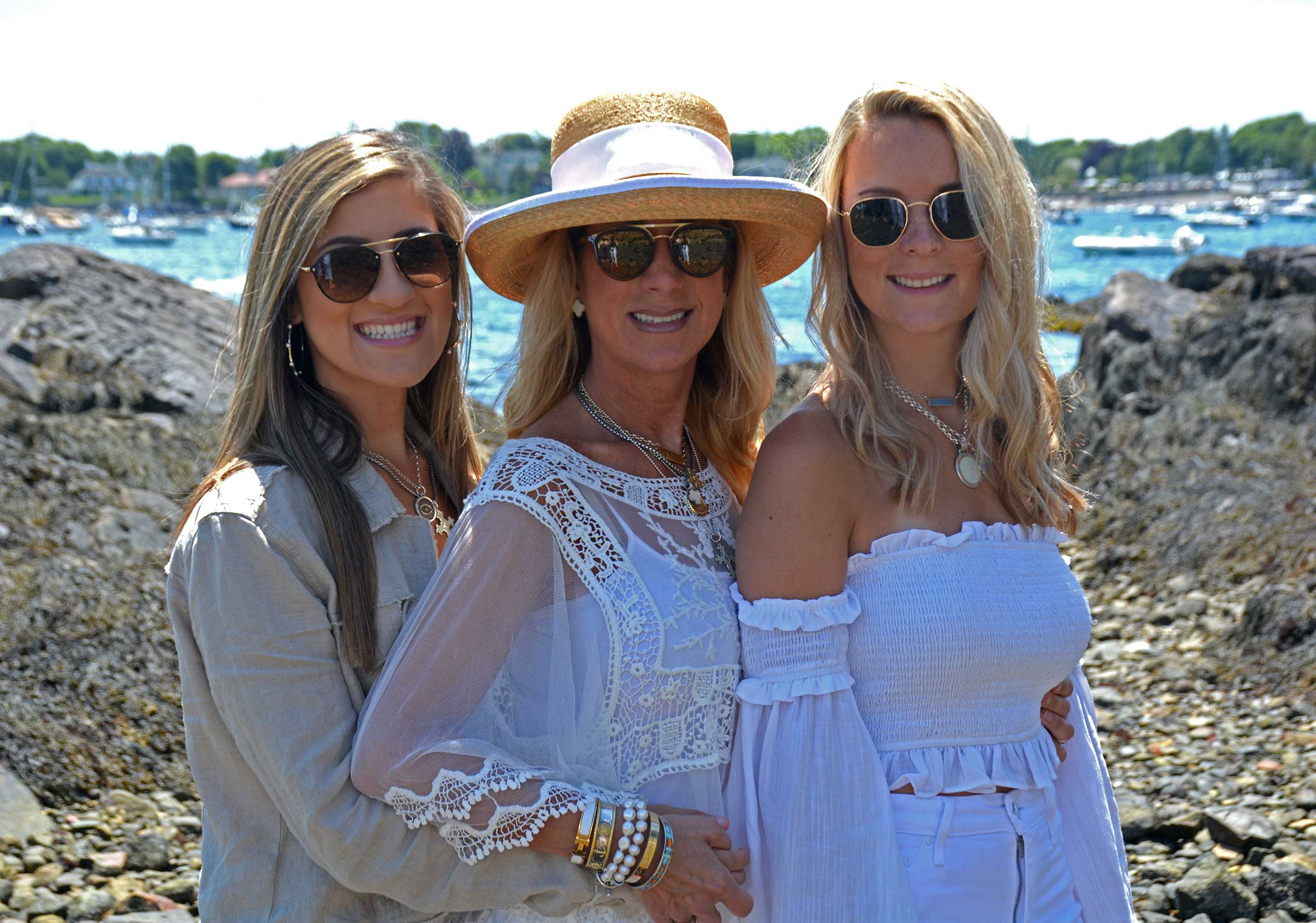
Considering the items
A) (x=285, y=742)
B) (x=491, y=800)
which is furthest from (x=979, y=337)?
(x=285, y=742)

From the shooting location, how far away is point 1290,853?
473cm

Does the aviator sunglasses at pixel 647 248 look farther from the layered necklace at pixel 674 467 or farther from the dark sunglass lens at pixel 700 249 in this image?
the layered necklace at pixel 674 467

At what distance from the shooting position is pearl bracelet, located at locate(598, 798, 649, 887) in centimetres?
238

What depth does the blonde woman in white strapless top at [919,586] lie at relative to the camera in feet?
8.33

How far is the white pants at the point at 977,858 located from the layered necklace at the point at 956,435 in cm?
73

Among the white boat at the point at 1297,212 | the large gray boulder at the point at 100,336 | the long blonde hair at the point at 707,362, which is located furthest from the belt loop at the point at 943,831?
the white boat at the point at 1297,212

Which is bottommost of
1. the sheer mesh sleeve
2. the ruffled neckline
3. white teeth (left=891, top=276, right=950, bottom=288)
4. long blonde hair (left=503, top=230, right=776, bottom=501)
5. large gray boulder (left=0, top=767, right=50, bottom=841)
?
large gray boulder (left=0, top=767, right=50, bottom=841)

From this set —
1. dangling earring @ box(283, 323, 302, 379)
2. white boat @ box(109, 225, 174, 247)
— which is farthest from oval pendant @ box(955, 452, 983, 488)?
white boat @ box(109, 225, 174, 247)

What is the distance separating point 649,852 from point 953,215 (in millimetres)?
1589

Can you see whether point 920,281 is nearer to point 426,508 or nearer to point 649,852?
point 426,508

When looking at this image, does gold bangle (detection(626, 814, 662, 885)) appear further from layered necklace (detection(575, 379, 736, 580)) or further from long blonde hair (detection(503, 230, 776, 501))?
long blonde hair (detection(503, 230, 776, 501))

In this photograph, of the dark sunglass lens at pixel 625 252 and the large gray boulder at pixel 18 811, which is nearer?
the dark sunglass lens at pixel 625 252

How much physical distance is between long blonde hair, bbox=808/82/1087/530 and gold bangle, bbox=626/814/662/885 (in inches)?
35.9

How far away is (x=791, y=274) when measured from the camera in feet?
11.3
